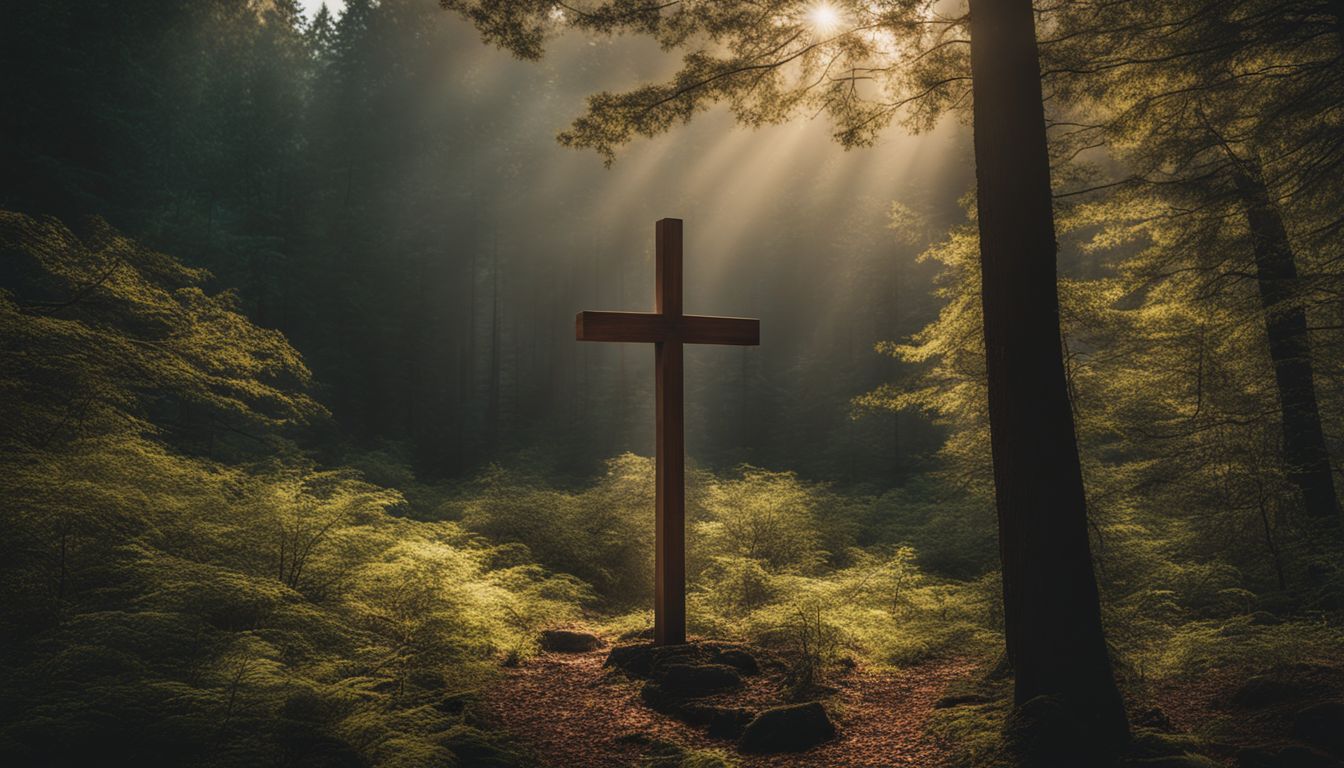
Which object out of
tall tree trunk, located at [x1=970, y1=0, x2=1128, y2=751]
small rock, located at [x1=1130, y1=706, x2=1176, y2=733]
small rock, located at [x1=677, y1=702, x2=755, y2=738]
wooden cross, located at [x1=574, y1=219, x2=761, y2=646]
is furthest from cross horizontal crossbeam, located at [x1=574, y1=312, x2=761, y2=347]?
small rock, located at [x1=1130, y1=706, x2=1176, y2=733]

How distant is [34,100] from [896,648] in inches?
798

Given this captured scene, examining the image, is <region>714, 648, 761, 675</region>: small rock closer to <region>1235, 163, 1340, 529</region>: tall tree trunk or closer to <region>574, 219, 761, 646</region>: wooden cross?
<region>574, 219, 761, 646</region>: wooden cross

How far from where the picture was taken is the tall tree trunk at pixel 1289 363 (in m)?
6.74

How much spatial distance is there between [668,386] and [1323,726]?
4.61 meters

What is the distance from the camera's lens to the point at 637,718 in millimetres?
5012

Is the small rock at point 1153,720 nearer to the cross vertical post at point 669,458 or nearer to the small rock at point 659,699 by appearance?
the small rock at point 659,699

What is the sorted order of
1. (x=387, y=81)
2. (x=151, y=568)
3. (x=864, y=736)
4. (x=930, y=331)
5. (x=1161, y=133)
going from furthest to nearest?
(x=387, y=81)
(x=930, y=331)
(x=1161, y=133)
(x=864, y=736)
(x=151, y=568)

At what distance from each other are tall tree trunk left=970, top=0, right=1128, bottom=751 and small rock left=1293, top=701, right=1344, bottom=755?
35.7 inches

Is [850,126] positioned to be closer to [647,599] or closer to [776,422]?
[647,599]

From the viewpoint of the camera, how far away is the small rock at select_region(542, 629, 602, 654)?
7.05 metres

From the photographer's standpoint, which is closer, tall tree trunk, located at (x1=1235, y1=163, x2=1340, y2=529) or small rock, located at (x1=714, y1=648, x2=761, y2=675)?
small rock, located at (x1=714, y1=648, x2=761, y2=675)

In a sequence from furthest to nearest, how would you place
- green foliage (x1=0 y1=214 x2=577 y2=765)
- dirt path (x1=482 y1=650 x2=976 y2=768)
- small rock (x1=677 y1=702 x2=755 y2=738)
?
1. small rock (x1=677 y1=702 x2=755 y2=738)
2. dirt path (x1=482 y1=650 x2=976 y2=768)
3. green foliage (x1=0 y1=214 x2=577 y2=765)

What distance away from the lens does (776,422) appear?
2727cm

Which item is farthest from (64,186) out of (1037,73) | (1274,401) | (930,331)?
(1274,401)
